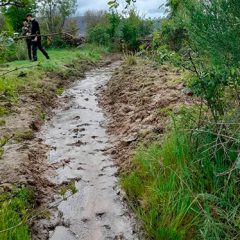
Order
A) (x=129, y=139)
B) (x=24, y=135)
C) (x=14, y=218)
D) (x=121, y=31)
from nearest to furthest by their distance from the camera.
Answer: (x=14, y=218), (x=129, y=139), (x=24, y=135), (x=121, y=31)

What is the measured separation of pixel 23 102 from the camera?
27.4 ft

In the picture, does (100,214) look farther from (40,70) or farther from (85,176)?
(40,70)

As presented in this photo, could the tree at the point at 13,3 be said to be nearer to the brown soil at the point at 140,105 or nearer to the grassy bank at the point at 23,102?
the grassy bank at the point at 23,102

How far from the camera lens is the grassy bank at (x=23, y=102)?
2969 mm

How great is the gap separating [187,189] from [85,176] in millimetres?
1814

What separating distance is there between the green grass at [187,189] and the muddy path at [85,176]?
26 centimetres

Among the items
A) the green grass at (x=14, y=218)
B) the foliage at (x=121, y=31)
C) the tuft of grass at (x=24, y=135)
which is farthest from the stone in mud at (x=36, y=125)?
the foliage at (x=121, y=31)

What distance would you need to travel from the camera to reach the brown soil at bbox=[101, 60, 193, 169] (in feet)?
19.3

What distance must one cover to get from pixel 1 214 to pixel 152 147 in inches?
84.7

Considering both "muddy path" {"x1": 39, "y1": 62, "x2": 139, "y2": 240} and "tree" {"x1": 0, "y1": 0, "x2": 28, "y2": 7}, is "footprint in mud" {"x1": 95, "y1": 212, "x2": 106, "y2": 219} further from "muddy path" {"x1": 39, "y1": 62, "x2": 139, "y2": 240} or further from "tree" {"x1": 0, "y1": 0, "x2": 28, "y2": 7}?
"tree" {"x1": 0, "y1": 0, "x2": 28, "y2": 7}

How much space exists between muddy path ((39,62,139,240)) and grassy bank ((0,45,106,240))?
0.39m

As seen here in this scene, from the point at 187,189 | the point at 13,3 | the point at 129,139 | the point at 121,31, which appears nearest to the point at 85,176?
the point at 129,139

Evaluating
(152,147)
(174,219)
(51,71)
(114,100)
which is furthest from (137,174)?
(51,71)

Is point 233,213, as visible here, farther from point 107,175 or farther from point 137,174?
point 107,175
